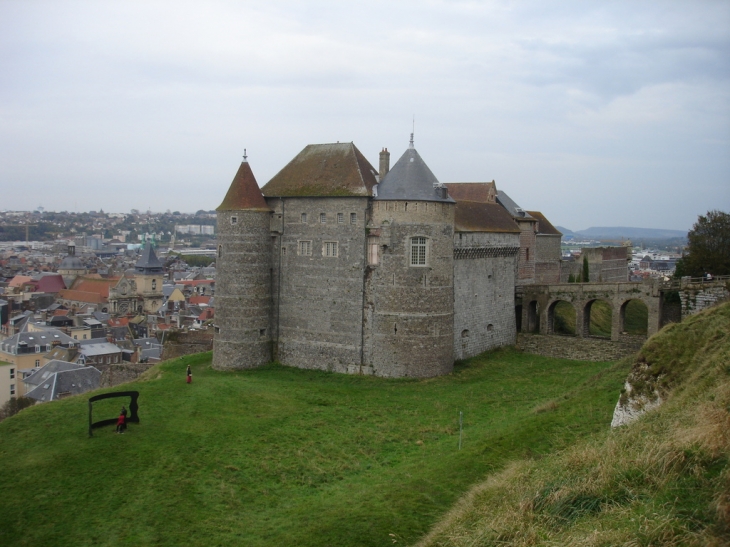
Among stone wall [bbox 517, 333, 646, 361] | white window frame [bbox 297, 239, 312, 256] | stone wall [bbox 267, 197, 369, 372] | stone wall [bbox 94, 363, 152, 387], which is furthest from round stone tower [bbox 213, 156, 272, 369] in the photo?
stone wall [bbox 517, 333, 646, 361]

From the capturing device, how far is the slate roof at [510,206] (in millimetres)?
46781

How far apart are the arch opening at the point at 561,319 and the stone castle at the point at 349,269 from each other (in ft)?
17.5

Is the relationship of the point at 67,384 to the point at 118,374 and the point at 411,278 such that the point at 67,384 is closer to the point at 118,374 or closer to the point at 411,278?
the point at 118,374

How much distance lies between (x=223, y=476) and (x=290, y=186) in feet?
60.3

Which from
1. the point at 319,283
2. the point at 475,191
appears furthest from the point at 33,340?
the point at 475,191

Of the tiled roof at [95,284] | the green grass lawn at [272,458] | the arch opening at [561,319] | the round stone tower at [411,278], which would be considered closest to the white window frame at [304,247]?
the round stone tower at [411,278]

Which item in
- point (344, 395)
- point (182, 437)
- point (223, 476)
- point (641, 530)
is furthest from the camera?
point (344, 395)

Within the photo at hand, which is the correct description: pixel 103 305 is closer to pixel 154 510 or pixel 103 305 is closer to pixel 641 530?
pixel 154 510

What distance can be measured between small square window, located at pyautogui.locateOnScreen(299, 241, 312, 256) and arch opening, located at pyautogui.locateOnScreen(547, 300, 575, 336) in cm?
1548

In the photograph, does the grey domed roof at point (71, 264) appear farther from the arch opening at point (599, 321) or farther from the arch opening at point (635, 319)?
the arch opening at point (635, 319)

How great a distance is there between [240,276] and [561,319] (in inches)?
874

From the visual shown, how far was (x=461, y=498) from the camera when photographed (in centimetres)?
1673

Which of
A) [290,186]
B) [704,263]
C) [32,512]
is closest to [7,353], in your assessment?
[290,186]

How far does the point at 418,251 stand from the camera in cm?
3291
